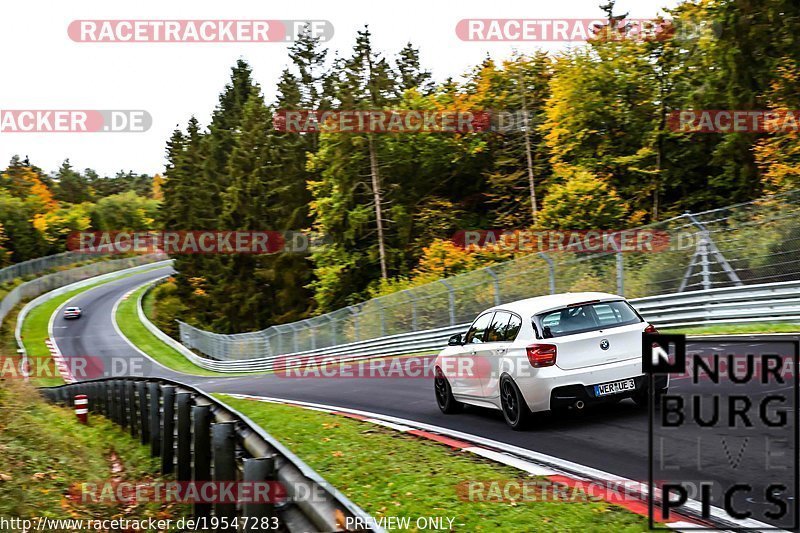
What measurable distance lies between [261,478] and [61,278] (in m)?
87.8

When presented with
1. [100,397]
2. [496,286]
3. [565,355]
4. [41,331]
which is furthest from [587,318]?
[41,331]

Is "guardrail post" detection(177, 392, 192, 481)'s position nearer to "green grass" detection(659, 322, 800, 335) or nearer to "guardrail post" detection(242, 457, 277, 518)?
"guardrail post" detection(242, 457, 277, 518)

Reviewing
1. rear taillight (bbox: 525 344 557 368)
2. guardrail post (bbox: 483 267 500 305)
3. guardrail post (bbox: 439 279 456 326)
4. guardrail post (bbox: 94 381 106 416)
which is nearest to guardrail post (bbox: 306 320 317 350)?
guardrail post (bbox: 439 279 456 326)

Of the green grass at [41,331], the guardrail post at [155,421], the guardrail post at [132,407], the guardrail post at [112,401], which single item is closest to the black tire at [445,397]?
the guardrail post at [155,421]

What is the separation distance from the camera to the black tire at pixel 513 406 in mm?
9758

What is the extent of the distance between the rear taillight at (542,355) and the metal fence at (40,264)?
69.6 metres

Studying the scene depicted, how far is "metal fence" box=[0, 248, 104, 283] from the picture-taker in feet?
235

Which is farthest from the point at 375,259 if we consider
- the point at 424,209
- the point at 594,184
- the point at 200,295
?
the point at 200,295

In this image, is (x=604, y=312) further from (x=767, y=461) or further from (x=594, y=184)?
(x=594, y=184)

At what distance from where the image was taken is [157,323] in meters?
71.5

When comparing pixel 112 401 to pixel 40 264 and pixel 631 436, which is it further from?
pixel 40 264

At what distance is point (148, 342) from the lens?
6144 cm

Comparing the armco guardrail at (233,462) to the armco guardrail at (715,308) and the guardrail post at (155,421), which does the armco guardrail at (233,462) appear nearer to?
the guardrail post at (155,421)

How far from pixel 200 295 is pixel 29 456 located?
63.6 m
